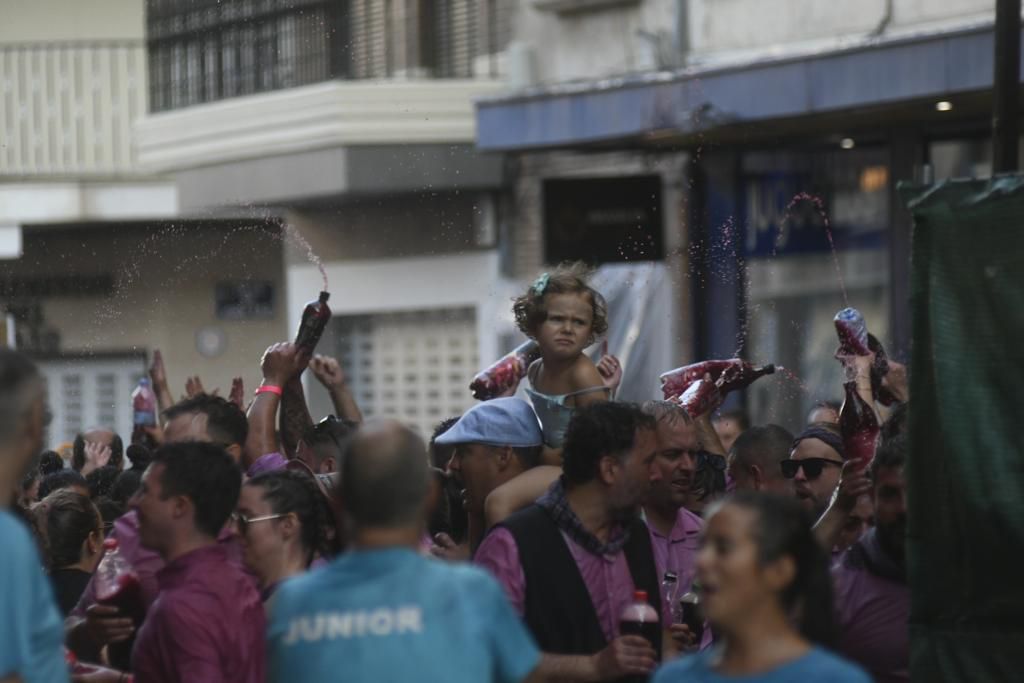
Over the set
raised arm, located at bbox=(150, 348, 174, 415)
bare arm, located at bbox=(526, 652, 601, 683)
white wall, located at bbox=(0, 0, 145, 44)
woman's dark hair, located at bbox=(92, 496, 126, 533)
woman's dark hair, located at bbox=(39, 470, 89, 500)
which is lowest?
bare arm, located at bbox=(526, 652, 601, 683)

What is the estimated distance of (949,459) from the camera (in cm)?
507

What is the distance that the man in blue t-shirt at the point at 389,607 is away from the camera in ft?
13.3

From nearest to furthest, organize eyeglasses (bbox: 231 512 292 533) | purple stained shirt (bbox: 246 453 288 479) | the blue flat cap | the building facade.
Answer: eyeglasses (bbox: 231 512 292 533) < the blue flat cap < purple stained shirt (bbox: 246 453 288 479) < the building facade

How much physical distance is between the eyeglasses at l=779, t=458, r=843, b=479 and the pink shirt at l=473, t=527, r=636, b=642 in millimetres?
1280

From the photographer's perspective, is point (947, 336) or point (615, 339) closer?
point (947, 336)

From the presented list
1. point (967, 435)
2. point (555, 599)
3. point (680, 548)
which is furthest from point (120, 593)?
point (967, 435)

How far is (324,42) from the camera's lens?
20.3m

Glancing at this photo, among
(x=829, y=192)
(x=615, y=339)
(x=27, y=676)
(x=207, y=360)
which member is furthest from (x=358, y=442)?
(x=207, y=360)

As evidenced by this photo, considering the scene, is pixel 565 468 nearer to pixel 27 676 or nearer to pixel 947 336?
pixel 947 336

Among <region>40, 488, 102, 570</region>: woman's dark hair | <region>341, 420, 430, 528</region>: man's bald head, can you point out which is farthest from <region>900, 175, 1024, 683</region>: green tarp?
<region>40, 488, 102, 570</region>: woman's dark hair

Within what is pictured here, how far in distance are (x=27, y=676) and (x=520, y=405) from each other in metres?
3.02

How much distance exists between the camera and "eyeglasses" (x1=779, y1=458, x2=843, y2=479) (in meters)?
6.87

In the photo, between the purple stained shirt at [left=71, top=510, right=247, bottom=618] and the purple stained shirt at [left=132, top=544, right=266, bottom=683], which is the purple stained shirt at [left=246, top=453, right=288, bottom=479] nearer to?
the purple stained shirt at [left=71, top=510, right=247, bottom=618]

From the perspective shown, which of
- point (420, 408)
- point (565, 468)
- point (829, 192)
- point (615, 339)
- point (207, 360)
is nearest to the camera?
point (565, 468)
